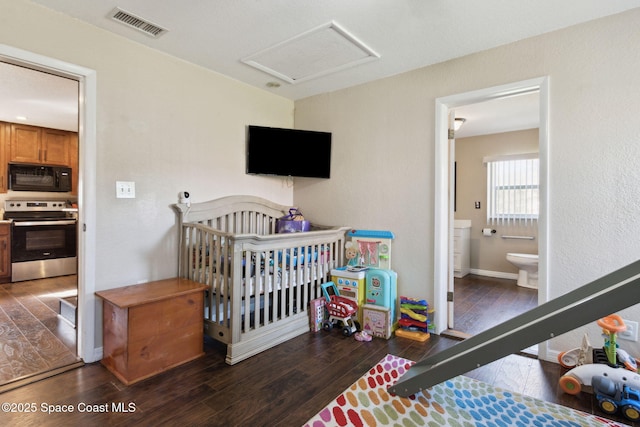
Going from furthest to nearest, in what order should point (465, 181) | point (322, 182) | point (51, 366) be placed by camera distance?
point (465, 181) < point (322, 182) < point (51, 366)

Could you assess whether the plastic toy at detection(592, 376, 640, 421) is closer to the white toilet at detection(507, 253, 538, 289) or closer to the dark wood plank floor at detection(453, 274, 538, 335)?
the dark wood plank floor at detection(453, 274, 538, 335)

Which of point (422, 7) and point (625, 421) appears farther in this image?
point (422, 7)

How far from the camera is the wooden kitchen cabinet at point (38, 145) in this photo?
15.6ft

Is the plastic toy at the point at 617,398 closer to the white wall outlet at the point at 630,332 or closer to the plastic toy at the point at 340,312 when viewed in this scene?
the white wall outlet at the point at 630,332

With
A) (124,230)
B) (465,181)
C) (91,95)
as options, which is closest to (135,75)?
(91,95)

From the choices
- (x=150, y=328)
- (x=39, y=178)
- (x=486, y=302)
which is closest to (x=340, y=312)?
(x=150, y=328)

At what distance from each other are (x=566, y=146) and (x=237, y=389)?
109 inches

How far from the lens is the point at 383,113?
10.5 feet

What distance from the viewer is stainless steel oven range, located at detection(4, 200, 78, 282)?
454 centimetres

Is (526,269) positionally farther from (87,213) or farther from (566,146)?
(87,213)

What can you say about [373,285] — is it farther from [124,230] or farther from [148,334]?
[124,230]

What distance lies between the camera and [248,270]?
7.93 feet

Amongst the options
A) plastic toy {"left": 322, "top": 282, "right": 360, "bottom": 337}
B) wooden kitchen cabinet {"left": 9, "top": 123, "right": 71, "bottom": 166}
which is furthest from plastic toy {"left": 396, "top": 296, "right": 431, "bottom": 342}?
wooden kitchen cabinet {"left": 9, "top": 123, "right": 71, "bottom": 166}

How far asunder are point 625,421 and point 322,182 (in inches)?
116
